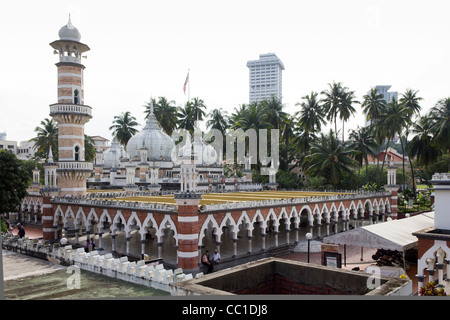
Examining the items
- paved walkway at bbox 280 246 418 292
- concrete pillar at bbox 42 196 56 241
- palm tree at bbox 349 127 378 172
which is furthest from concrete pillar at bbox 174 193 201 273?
palm tree at bbox 349 127 378 172

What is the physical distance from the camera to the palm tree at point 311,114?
2363 inches

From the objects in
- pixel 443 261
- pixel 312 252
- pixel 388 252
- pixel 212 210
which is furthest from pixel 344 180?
pixel 443 261

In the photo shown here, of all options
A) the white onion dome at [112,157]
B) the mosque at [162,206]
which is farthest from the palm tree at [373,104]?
the white onion dome at [112,157]

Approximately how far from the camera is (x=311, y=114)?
60.3 metres

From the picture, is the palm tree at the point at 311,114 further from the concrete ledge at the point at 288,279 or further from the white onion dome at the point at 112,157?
the concrete ledge at the point at 288,279

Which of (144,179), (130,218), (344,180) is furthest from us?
(344,180)

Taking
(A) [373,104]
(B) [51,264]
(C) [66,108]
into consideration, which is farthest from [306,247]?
(A) [373,104]

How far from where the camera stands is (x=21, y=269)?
2111 centimetres

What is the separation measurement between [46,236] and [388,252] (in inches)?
1037

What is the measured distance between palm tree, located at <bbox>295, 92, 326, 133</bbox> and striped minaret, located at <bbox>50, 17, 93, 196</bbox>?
1438 inches

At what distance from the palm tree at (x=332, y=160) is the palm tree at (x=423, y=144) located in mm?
9994

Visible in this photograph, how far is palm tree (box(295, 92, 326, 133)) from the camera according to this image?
6003 cm

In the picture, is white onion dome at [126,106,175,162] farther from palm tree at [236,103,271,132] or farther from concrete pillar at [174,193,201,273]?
concrete pillar at [174,193,201,273]
